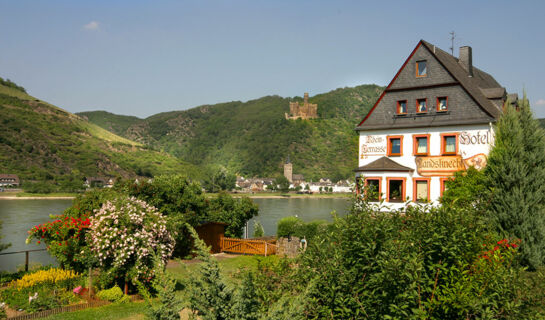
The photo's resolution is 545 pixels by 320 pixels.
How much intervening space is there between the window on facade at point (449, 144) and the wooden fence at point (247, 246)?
1071 centimetres

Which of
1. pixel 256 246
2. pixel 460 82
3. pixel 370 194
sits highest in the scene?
pixel 460 82

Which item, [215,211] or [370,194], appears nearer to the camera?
[370,194]

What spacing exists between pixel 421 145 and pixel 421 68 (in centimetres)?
425

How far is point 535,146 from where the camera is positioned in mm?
17094

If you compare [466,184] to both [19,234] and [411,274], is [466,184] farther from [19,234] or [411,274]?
[19,234]

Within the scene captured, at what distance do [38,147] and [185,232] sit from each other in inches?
4505

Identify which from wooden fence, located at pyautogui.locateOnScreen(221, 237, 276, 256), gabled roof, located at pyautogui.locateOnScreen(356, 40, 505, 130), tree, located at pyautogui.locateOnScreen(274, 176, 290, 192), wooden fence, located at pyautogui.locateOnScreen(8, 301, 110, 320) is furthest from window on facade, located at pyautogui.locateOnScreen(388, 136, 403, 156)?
tree, located at pyautogui.locateOnScreen(274, 176, 290, 192)

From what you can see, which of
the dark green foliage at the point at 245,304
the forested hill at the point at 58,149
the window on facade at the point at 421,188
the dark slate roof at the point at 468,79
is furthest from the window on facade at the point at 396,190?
the forested hill at the point at 58,149

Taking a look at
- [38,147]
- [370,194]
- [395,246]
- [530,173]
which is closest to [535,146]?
[530,173]

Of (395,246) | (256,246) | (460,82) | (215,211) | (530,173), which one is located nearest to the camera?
(395,246)

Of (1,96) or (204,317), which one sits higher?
(1,96)

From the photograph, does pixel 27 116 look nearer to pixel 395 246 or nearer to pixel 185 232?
pixel 185 232

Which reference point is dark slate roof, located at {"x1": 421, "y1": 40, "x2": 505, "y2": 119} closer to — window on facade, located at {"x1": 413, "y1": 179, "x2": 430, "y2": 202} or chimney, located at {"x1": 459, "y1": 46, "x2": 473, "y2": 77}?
chimney, located at {"x1": 459, "y1": 46, "x2": 473, "y2": 77}

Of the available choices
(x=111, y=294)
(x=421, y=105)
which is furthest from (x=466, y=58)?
(x=111, y=294)
